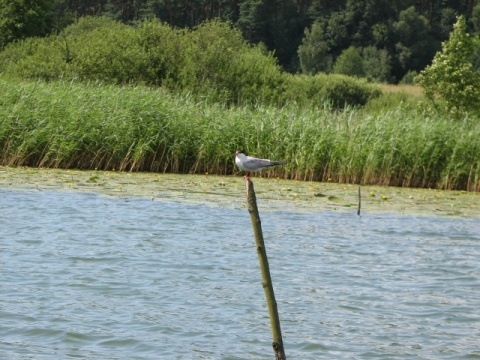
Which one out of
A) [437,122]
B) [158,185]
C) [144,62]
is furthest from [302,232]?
[144,62]

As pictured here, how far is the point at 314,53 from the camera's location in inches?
3282

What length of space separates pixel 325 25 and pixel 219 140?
70.6 metres

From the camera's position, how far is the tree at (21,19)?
147 ft

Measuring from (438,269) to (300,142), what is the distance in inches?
310

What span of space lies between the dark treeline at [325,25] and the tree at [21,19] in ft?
116

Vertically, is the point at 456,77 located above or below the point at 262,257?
below

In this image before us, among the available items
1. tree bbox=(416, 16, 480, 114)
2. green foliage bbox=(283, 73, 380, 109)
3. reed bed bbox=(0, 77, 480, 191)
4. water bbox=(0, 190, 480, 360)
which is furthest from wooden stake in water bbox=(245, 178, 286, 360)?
green foliage bbox=(283, 73, 380, 109)

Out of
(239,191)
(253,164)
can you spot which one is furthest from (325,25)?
(253,164)

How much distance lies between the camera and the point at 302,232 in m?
15.0

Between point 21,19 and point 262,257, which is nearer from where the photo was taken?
point 262,257

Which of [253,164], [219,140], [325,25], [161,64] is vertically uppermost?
[253,164]

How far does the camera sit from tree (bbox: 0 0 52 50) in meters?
44.9

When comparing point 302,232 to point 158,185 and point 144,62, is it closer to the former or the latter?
point 158,185

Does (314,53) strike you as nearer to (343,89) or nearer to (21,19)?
(343,89)
